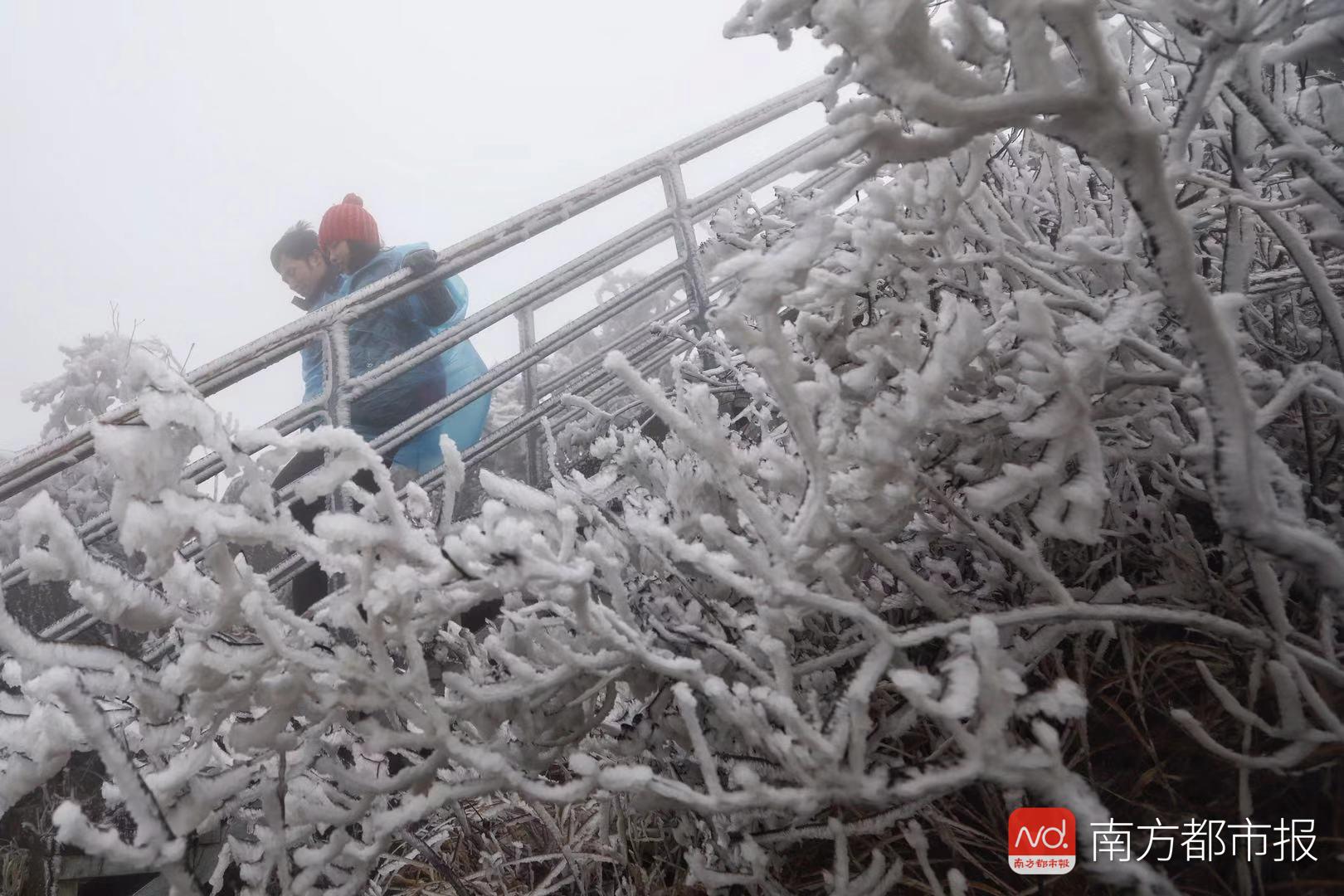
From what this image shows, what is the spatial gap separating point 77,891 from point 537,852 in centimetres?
305

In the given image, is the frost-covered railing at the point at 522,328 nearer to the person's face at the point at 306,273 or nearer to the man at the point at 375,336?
the man at the point at 375,336

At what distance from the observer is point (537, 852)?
1685 millimetres

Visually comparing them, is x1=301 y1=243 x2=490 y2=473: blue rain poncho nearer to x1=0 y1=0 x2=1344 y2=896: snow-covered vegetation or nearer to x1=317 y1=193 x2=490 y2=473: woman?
x1=317 y1=193 x2=490 y2=473: woman

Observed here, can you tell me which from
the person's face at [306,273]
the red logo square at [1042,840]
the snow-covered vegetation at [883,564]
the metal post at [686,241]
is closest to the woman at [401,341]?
the person's face at [306,273]

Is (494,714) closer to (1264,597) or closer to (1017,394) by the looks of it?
(1017,394)

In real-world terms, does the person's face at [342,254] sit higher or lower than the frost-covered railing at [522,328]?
higher

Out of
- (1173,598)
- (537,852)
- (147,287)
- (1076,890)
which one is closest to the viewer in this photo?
(1076,890)

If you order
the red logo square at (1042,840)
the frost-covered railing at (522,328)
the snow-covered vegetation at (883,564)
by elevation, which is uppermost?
the frost-covered railing at (522,328)

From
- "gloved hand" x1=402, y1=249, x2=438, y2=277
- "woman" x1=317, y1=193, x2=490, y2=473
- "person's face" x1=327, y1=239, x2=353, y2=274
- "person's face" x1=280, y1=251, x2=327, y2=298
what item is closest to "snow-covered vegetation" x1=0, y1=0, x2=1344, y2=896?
"gloved hand" x1=402, y1=249, x2=438, y2=277

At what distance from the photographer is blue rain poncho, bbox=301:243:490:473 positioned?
282cm

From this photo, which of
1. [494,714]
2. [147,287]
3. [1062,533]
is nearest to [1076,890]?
[1062,533]

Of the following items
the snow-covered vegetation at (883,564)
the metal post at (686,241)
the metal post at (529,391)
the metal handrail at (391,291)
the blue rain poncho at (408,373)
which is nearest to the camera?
the snow-covered vegetation at (883,564)

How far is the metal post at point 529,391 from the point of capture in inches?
127

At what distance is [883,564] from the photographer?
0.93 m
